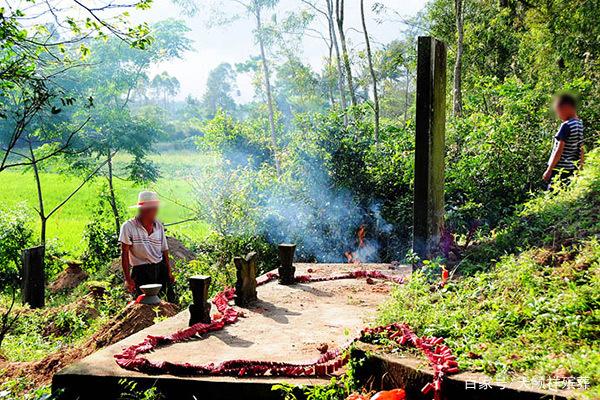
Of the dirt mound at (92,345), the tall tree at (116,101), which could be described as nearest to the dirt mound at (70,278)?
the tall tree at (116,101)

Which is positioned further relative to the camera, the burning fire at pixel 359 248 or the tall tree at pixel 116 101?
the tall tree at pixel 116 101

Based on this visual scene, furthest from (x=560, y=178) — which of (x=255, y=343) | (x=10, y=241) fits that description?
Result: (x=10, y=241)

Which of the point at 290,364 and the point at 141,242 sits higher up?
the point at 141,242

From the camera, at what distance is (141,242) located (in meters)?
6.23

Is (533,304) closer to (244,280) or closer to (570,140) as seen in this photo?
(244,280)

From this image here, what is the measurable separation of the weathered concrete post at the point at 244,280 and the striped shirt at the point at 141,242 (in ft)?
3.80

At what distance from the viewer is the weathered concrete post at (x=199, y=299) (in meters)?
4.77

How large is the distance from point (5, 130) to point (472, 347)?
14.6 meters

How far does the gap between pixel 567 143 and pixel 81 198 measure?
18162mm

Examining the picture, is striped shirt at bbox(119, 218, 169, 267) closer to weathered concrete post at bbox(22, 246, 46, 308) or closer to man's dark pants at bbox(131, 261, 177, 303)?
man's dark pants at bbox(131, 261, 177, 303)

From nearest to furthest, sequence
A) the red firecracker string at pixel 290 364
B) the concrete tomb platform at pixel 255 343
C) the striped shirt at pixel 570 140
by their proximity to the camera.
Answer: the red firecracker string at pixel 290 364, the concrete tomb platform at pixel 255 343, the striped shirt at pixel 570 140

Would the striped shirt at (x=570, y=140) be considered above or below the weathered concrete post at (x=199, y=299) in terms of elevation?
above

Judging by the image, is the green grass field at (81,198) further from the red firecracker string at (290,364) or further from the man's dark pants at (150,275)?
the red firecracker string at (290,364)

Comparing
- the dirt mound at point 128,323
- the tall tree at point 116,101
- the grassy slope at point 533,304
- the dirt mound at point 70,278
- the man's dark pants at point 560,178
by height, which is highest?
the tall tree at point 116,101
